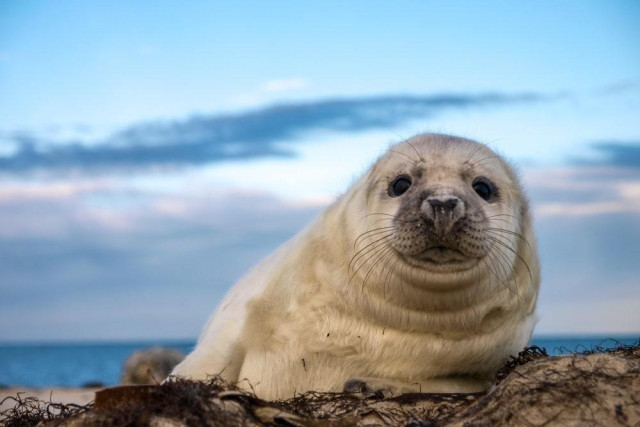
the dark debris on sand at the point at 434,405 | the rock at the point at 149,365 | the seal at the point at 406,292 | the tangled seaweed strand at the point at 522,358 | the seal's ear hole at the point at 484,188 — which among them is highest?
the rock at the point at 149,365

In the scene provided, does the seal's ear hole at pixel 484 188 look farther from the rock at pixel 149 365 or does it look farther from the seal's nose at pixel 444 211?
the rock at pixel 149 365

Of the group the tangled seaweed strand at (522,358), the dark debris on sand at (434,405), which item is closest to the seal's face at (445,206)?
the tangled seaweed strand at (522,358)

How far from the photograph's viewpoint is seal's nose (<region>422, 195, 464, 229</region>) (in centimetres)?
618

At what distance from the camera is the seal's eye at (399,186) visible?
6.79 m

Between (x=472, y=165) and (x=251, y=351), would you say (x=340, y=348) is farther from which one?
(x=472, y=165)

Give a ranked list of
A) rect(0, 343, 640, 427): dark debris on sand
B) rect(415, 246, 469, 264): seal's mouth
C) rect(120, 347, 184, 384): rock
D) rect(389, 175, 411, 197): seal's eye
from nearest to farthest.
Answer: rect(0, 343, 640, 427): dark debris on sand < rect(415, 246, 469, 264): seal's mouth < rect(389, 175, 411, 197): seal's eye < rect(120, 347, 184, 384): rock

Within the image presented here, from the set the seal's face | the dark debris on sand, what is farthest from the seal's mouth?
the dark debris on sand

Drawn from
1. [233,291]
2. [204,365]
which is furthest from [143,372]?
[204,365]

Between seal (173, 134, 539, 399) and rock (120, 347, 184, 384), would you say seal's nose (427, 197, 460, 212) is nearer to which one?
seal (173, 134, 539, 399)

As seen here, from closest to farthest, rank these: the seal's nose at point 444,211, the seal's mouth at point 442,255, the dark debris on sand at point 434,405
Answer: the dark debris on sand at point 434,405 < the seal's nose at point 444,211 < the seal's mouth at point 442,255

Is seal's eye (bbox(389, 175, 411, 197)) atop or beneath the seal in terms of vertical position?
atop

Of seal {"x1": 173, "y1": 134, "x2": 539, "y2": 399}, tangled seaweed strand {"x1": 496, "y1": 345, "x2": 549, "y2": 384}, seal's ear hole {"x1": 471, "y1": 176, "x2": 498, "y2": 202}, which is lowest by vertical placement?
tangled seaweed strand {"x1": 496, "y1": 345, "x2": 549, "y2": 384}

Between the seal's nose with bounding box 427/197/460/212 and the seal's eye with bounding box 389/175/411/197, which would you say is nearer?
the seal's nose with bounding box 427/197/460/212

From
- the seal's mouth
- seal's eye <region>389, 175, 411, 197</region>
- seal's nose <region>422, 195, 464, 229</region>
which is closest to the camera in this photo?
seal's nose <region>422, 195, 464, 229</region>
